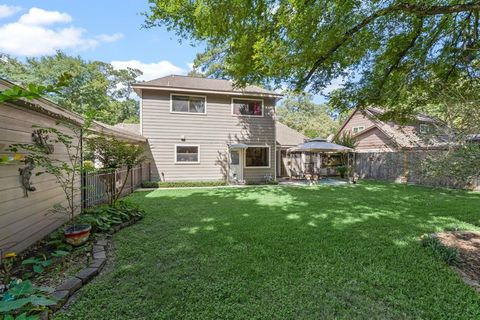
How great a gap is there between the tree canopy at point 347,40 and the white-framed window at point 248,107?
5819 millimetres

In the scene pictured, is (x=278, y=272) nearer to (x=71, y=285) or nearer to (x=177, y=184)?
(x=71, y=285)

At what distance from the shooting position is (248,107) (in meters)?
13.1

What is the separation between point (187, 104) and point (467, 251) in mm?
11534

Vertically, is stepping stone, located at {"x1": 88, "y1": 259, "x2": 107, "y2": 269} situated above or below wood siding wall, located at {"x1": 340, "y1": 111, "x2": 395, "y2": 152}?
below

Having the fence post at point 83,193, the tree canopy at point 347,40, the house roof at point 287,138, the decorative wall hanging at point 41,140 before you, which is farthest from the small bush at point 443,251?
the house roof at point 287,138

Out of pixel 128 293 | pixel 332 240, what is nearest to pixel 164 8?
pixel 128 293

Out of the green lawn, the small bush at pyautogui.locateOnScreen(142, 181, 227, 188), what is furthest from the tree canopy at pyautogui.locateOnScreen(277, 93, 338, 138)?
the green lawn

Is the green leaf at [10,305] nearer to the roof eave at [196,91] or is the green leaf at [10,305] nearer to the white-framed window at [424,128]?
the white-framed window at [424,128]

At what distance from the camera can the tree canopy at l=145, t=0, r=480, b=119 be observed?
4.84m

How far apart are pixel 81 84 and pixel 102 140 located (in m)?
25.1

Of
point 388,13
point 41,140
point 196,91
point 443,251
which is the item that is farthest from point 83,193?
point 388,13

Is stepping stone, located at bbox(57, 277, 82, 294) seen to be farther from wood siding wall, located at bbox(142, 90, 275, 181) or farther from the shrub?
wood siding wall, located at bbox(142, 90, 275, 181)

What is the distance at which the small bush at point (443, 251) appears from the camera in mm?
3480

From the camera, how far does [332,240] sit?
14.1 ft
